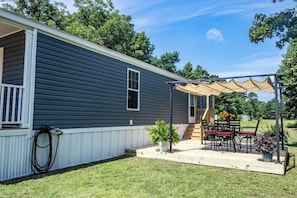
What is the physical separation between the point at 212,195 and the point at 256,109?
159 feet

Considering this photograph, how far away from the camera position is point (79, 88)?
614 centimetres

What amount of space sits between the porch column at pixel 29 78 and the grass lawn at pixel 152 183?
1258 mm

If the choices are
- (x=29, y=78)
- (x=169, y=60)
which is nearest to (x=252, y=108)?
(x=169, y=60)

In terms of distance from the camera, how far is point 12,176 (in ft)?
15.0

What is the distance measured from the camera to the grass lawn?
3.78m

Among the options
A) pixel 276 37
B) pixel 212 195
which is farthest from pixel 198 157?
pixel 276 37

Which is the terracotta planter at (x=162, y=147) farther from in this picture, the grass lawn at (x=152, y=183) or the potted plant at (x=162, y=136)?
the grass lawn at (x=152, y=183)

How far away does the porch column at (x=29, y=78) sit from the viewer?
15.9ft

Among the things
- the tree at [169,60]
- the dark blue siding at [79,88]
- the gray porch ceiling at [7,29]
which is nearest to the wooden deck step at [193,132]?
the dark blue siding at [79,88]

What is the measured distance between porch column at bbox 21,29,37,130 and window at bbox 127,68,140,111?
3590mm

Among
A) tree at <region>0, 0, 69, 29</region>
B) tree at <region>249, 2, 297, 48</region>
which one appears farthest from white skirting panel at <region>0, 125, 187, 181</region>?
tree at <region>0, 0, 69, 29</region>

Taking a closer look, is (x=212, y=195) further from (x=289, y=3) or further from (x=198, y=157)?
(x=289, y=3)

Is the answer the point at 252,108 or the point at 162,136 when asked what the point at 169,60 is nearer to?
the point at 162,136

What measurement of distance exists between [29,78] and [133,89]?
397 centimetres
